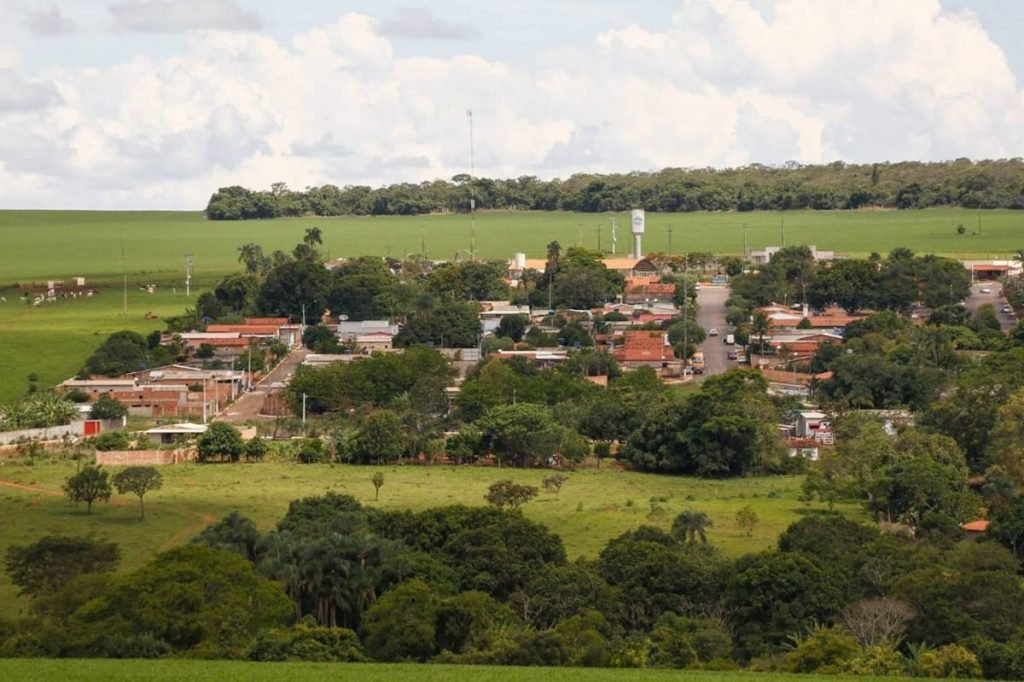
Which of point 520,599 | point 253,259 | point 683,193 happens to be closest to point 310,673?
point 520,599

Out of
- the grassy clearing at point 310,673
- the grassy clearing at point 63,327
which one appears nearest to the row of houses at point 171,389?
the grassy clearing at point 63,327

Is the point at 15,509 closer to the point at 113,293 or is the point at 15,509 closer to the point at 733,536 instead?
the point at 733,536

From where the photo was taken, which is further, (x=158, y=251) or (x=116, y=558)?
(x=158, y=251)

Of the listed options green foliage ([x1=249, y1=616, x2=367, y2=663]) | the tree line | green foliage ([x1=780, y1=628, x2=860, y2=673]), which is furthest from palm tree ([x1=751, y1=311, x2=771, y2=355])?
green foliage ([x1=249, y1=616, x2=367, y2=663])

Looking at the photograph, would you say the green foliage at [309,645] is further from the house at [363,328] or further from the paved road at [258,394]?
the house at [363,328]

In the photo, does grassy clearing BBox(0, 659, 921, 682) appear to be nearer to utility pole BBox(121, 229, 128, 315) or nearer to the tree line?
the tree line

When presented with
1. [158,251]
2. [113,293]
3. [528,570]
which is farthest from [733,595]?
[158,251]
